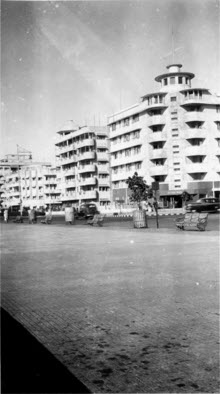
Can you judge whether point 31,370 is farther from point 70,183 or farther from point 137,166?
point 70,183

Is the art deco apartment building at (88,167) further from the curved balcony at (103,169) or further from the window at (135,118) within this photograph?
the window at (135,118)

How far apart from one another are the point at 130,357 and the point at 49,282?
13.5 feet

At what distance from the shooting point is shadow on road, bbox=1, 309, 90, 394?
3.35 metres

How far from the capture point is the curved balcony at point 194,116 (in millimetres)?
61125

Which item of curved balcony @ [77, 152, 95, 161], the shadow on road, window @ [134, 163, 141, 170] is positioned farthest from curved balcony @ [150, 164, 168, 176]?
the shadow on road

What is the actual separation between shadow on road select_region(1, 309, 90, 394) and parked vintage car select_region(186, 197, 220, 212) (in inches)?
1521

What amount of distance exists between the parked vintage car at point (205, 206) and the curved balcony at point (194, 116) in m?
20.3

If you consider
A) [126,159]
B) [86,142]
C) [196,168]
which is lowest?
[196,168]

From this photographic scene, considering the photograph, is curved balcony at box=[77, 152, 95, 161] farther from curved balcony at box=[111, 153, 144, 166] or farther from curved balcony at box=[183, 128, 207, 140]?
curved balcony at box=[183, 128, 207, 140]

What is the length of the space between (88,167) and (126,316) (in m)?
74.0

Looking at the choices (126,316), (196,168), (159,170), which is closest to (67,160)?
(159,170)

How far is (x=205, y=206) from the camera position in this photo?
42.7m

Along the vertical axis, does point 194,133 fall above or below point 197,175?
above

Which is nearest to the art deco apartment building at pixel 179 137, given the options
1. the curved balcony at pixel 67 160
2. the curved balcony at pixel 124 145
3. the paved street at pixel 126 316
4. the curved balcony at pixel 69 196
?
the curved balcony at pixel 124 145
